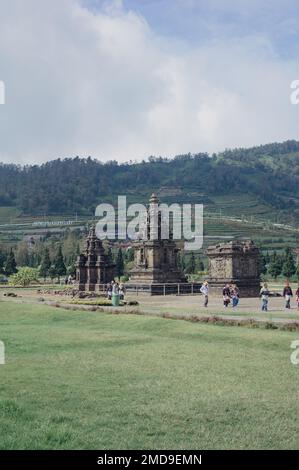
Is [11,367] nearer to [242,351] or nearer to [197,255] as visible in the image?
[242,351]

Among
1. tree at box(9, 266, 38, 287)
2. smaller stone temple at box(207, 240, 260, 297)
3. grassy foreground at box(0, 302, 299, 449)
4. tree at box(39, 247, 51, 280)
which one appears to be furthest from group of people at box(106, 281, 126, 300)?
tree at box(39, 247, 51, 280)

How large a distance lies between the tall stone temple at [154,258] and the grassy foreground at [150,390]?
39.1 m

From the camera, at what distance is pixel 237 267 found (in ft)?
189

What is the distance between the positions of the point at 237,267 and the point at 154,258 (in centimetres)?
1028

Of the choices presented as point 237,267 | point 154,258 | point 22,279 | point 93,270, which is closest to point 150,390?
point 237,267

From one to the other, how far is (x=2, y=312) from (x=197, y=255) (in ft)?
325

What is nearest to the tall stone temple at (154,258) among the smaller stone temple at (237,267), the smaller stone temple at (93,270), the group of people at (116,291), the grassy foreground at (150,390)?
the smaller stone temple at (93,270)

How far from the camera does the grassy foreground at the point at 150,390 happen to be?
10.4 meters

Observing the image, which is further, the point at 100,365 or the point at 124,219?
the point at 124,219

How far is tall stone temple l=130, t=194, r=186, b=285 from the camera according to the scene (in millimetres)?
63281

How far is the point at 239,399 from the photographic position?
1295cm

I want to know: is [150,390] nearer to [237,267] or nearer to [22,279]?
[237,267]

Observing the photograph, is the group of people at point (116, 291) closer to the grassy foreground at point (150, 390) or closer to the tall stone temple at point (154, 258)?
the tall stone temple at point (154, 258)

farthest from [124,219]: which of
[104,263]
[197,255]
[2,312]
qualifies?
[2,312]
